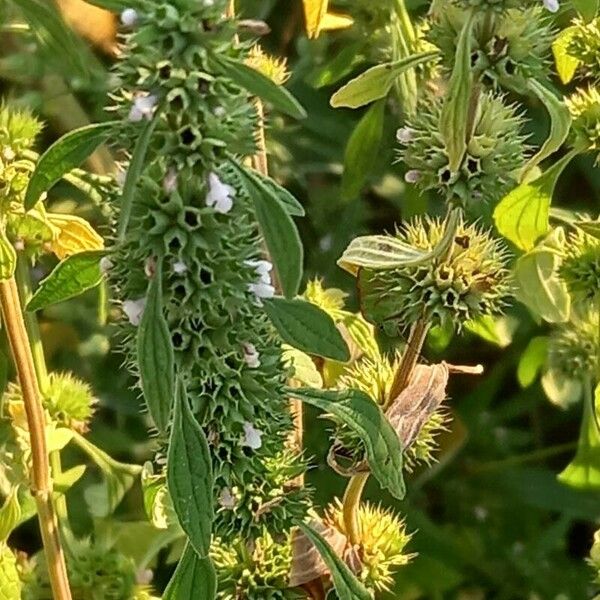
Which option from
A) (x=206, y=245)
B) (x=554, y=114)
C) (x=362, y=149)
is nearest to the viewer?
(x=206, y=245)

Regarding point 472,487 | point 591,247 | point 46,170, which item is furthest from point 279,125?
point 46,170

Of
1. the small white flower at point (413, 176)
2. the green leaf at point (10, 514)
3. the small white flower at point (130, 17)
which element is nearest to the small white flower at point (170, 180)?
the small white flower at point (130, 17)

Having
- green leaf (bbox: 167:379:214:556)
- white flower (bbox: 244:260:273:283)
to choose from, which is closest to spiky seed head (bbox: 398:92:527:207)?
white flower (bbox: 244:260:273:283)

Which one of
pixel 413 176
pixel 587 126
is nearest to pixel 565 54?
pixel 587 126

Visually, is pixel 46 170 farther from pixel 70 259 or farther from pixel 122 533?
pixel 122 533

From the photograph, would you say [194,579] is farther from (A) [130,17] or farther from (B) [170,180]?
(A) [130,17]

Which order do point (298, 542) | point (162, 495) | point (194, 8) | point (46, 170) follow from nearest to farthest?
point (194, 8)
point (46, 170)
point (298, 542)
point (162, 495)

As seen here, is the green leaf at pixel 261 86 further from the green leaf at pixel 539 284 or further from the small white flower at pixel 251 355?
the green leaf at pixel 539 284
